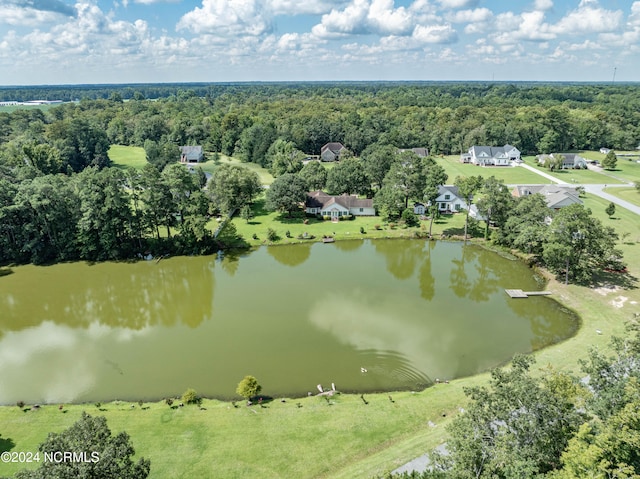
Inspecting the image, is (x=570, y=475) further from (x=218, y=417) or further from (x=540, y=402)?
(x=218, y=417)

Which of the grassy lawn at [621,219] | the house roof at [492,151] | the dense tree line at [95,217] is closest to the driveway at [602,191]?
the grassy lawn at [621,219]

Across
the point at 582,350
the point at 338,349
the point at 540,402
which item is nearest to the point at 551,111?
the point at 582,350

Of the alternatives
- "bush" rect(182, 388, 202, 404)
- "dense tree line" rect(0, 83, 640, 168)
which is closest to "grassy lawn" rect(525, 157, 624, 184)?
"dense tree line" rect(0, 83, 640, 168)

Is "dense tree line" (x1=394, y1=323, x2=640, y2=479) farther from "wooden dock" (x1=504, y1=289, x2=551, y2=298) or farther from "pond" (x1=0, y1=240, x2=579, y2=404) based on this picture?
"wooden dock" (x1=504, y1=289, x2=551, y2=298)

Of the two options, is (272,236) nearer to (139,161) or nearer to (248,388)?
(248,388)

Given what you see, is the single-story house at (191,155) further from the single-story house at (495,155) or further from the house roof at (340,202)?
the single-story house at (495,155)

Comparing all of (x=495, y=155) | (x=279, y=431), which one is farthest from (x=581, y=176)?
(x=279, y=431)
